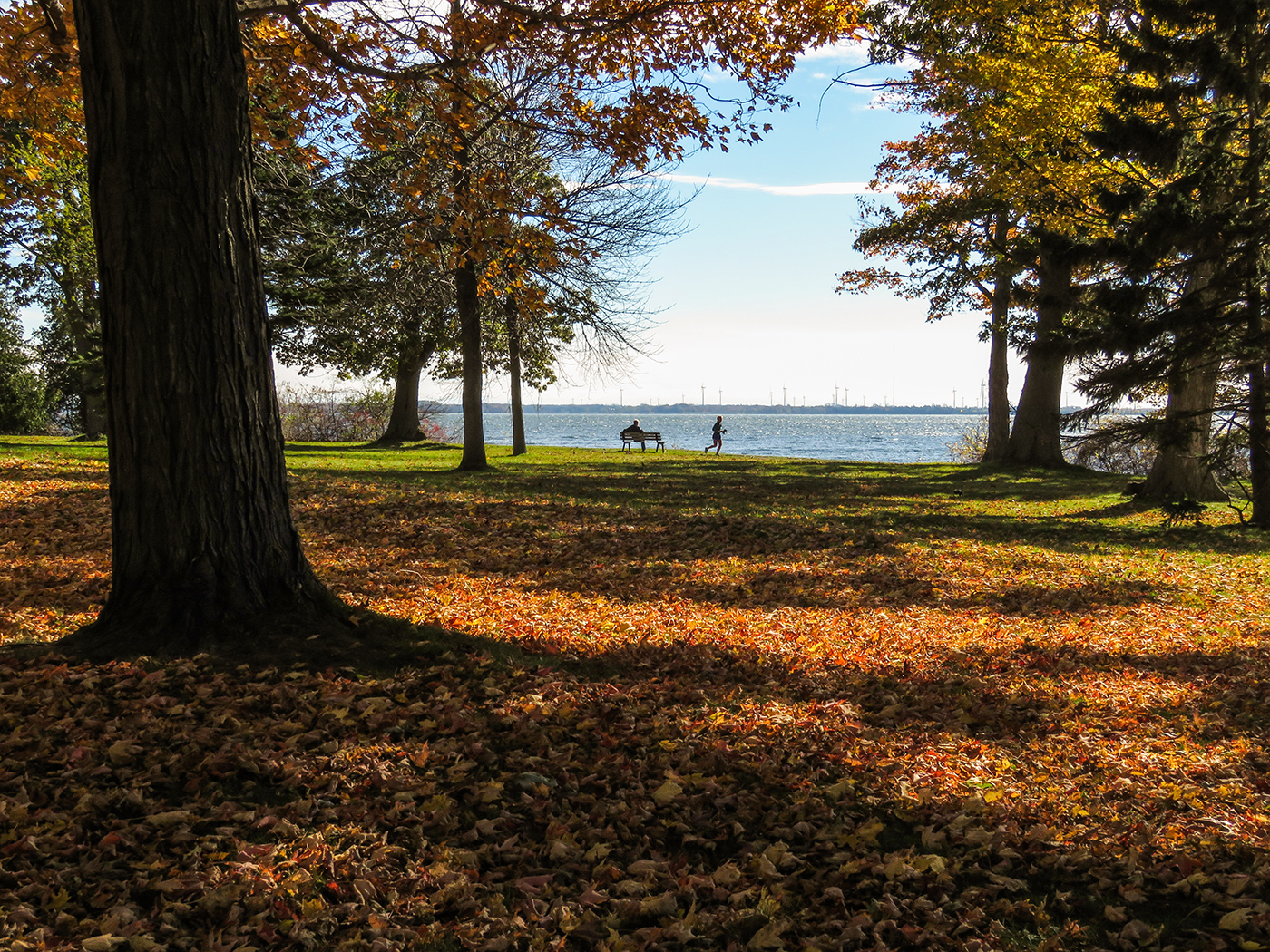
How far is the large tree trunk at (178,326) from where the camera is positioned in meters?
4.54

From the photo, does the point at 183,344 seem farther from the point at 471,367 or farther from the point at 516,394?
the point at 516,394

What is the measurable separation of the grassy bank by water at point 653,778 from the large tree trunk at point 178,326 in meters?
0.53

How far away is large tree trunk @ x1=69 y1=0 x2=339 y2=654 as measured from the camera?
4.54 metres

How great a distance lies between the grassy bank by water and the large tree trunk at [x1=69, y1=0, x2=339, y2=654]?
53 cm

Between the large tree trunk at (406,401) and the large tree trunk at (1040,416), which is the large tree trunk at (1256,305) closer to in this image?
the large tree trunk at (1040,416)

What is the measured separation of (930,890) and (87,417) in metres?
35.7

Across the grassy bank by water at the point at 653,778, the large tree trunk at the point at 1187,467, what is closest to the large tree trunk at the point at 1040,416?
the large tree trunk at the point at 1187,467

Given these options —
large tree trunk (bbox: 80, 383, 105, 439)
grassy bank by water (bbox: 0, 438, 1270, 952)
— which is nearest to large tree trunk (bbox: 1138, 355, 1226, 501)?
grassy bank by water (bbox: 0, 438, 1270, 952)

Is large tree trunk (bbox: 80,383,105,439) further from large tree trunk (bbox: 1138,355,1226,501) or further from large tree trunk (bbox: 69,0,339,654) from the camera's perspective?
large tree trunk (bbox: 1138,355,1226,501)

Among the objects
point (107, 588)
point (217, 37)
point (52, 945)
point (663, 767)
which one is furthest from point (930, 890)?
point (107, 588)

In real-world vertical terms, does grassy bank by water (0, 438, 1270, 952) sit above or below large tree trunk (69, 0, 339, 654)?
below

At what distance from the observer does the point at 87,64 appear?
459 cm

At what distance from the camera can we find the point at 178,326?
15.1ft

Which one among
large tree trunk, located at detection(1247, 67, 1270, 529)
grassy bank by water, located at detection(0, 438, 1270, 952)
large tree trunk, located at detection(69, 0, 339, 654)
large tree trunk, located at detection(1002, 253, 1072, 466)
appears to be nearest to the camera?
grassy bank by water, located at detection(0, 438, 1270, 952)
